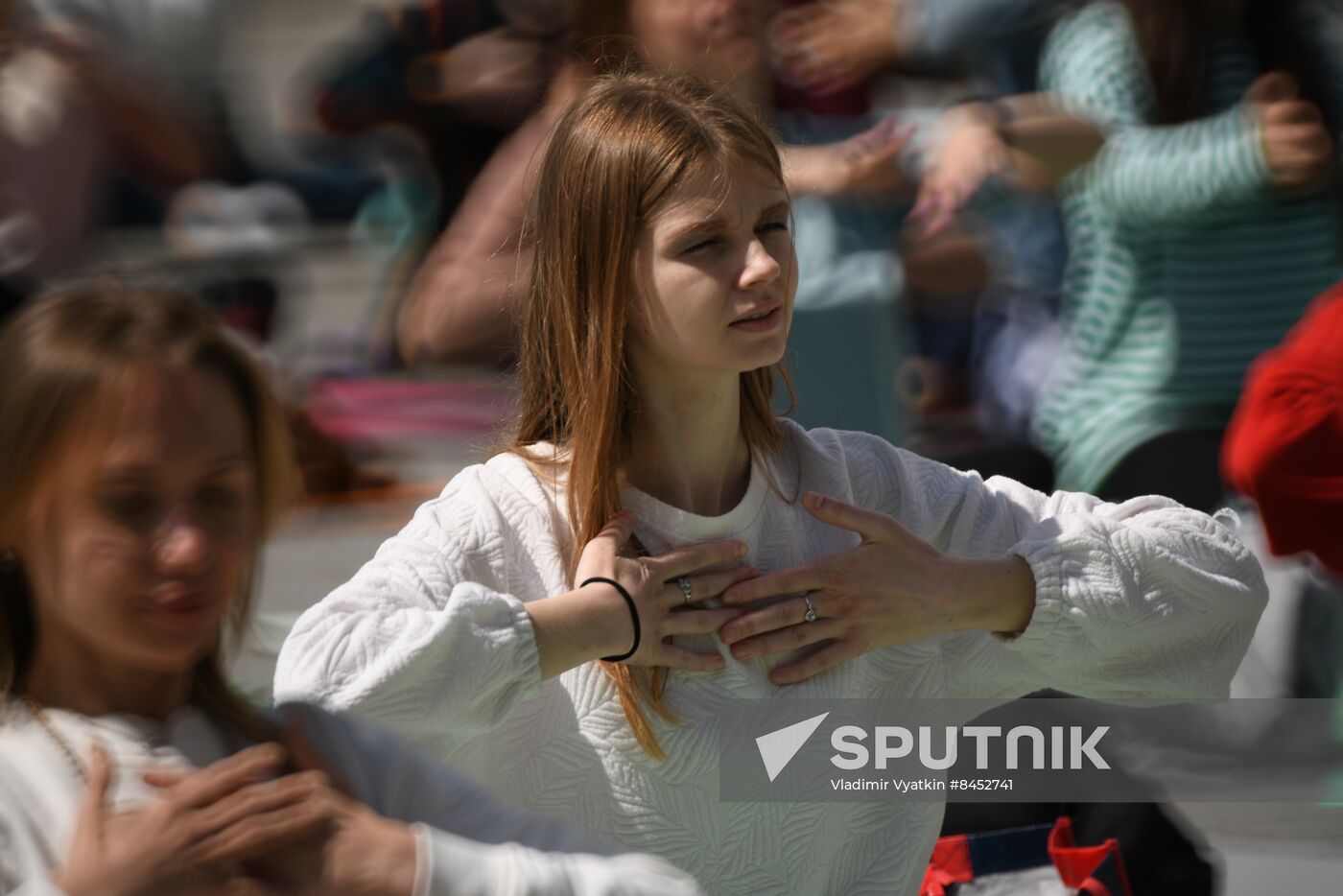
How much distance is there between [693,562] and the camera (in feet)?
6.57

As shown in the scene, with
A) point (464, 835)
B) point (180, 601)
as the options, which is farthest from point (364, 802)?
point (180, 601)

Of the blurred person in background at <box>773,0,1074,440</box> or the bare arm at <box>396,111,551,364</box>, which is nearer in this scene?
the bare arm at <box>396,111,551,364</box>

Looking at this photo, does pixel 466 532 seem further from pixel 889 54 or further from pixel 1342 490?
pixel 889 54

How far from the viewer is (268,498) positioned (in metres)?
1.53

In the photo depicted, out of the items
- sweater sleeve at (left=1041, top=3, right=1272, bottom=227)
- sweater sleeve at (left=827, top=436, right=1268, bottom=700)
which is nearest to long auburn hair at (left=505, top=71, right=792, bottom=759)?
sweater sleeve at (left=827, top=436, right=1268, bottom=700)

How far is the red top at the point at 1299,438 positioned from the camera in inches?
111

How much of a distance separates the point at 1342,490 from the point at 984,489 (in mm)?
868

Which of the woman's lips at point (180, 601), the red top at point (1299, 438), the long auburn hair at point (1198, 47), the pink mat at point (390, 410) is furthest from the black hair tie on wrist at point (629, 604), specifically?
the pink mat at point (390, 410)

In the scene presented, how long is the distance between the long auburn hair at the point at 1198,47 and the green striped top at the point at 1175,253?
0.9 inches

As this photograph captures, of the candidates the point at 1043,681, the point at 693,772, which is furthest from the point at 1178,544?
the point at 693,772

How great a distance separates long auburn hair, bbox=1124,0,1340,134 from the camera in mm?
3502

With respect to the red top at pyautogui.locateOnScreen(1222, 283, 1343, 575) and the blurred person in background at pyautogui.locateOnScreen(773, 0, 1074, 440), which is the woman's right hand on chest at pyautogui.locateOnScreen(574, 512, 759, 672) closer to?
the red top at pyautogui.locateOnScreen(1222, 283, 1343, 575)

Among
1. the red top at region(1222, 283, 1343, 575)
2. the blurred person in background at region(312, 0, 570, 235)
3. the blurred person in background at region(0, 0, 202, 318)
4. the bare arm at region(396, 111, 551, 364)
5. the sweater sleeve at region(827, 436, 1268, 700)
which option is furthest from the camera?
the blurred person in background at region(0, 0, 202, 318)

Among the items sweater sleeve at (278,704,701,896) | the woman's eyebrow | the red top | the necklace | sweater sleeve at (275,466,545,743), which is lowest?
the red top
